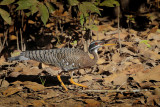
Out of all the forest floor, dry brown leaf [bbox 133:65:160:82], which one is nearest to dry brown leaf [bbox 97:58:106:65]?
the forest floor

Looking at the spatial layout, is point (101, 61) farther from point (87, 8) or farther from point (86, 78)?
point (87, 8)

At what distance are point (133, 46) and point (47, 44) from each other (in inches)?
116

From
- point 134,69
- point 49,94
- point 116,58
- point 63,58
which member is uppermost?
point 63,58

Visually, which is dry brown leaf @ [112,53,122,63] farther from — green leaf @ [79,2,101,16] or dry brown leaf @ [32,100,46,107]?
dry brown leaf @ [32,100,46,107]

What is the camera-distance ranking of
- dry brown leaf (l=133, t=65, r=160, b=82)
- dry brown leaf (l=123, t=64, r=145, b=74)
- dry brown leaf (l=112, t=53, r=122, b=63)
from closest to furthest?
dry brown leaf (l=133, t=65, r=160, b=82)
dry brown leaf (l=123, t=64, r=145, b=74)
dry brown leaf (l=112, t=53, r=122, b=63)

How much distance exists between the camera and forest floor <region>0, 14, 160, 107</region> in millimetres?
4785

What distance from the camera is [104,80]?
587 cm

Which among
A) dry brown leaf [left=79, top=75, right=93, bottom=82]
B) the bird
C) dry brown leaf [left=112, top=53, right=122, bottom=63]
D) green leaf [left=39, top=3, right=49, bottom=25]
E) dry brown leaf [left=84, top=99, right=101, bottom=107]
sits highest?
green leaf [left=39, top=3, right=49, bottom=25]

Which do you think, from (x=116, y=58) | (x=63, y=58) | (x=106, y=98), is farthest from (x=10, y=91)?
(x=116, y=58)

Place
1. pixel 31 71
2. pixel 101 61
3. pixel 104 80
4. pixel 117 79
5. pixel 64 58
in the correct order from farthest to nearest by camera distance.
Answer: pixel 101 61 < pixel 31 71 < pixel 64 58 < pixel 104 80 < pixel 117 79

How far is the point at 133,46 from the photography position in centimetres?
754

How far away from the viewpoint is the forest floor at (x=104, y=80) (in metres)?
4.79

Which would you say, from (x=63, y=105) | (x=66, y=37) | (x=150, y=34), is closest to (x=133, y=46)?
(x=150, y=34)

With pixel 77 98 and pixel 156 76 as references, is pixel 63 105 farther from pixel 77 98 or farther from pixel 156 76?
pixel 156 76
